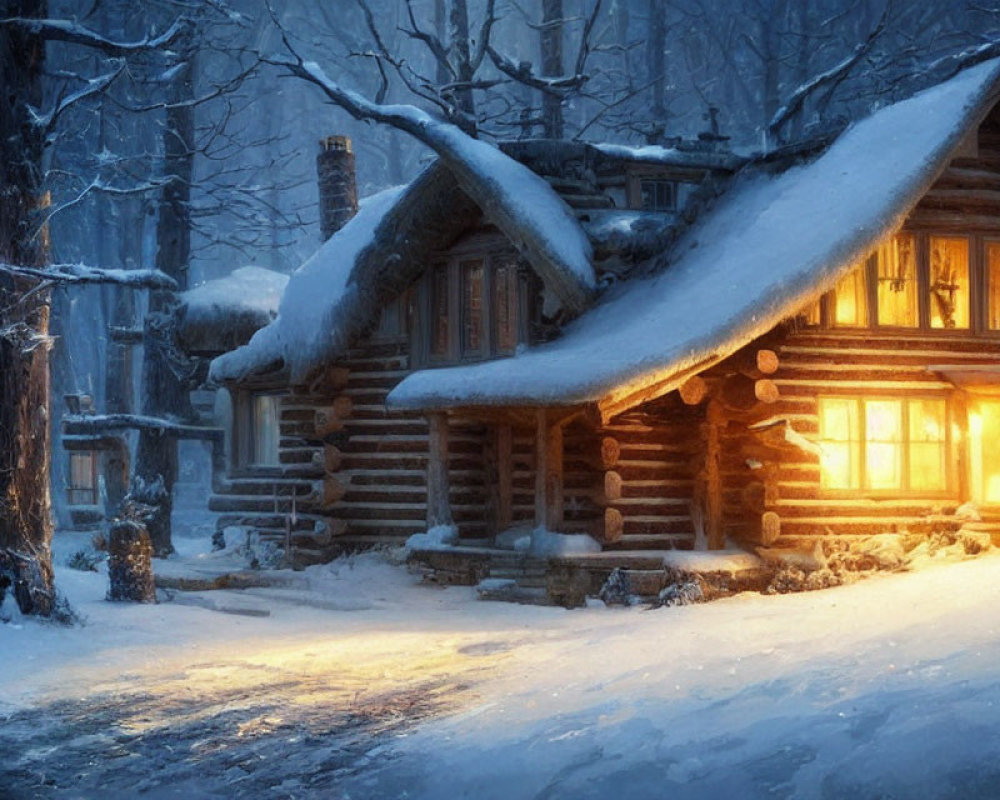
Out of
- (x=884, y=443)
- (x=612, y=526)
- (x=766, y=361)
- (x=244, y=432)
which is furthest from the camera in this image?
(x=244, y=432)

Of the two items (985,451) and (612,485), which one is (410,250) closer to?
(612,485)

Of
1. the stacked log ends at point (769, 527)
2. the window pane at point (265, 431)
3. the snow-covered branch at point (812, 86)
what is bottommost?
the stacked log ends at point (769, 527)

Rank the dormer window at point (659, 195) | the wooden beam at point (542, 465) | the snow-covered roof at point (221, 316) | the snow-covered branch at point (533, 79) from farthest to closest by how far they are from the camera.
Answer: the snow-covered roof at point (221, 316)
the snow-covered branch at point (533, 79)
the dormer window at point (659, 195)
the wooden beam at point (542, 465)

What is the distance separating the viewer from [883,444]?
17188 millimetres

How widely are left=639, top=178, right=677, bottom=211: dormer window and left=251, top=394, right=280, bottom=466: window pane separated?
7.41 metres

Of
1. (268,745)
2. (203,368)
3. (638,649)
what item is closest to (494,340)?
(203,368)

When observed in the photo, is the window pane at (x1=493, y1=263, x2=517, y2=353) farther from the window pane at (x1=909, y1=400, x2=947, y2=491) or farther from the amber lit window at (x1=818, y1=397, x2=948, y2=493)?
the window pane at (x1=909, y1=400, x2=947, y2=491)

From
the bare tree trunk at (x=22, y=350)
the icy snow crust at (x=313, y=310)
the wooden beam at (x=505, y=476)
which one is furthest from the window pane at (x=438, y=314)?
the bare tree trunk at (x=22, y=350)

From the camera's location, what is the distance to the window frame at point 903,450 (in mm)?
16984

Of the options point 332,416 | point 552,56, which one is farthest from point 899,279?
point 552,56

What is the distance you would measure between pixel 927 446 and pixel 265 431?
37.7 ft

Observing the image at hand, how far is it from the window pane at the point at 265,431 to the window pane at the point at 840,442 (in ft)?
33.3

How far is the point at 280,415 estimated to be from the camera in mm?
21312

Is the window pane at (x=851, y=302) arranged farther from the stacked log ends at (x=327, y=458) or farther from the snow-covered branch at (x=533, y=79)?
the stacked log ends at (x=327, y=458)
